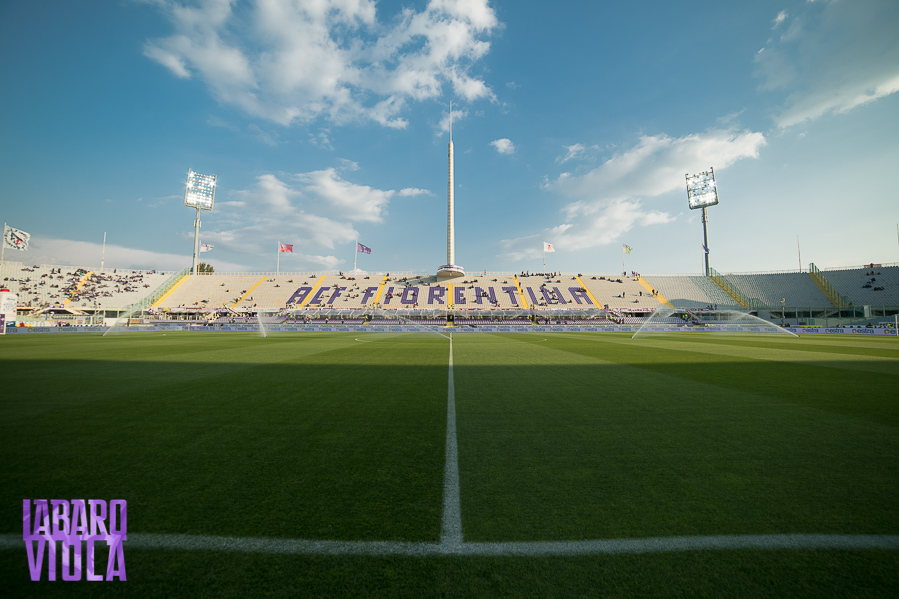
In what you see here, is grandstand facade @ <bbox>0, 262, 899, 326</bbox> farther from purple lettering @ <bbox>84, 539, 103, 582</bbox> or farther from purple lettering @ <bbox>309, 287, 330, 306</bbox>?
purple lettering @ <bbox>84, 539, 103, 582</bbox>

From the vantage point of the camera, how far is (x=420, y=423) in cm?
493

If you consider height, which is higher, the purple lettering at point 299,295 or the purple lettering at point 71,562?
the purple lettering at point 299,295

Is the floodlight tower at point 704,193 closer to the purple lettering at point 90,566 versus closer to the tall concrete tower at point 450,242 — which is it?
the tall concrete tower at point 450,242

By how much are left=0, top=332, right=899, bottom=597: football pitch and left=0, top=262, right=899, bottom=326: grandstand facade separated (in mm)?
48994

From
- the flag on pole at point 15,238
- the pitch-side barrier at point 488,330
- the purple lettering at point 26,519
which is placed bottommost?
the pitch-side barrier at point 488,330

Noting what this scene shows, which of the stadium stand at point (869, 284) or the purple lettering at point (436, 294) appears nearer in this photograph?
the stadium stand at point (869, 284)

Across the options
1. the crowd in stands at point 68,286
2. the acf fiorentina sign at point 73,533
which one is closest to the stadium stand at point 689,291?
the acf fiorentina sign at point 73,533

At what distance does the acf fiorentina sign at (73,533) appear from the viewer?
6.88 ft

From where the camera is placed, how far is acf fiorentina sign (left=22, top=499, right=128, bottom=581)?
210 cm

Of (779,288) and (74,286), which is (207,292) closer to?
(74,286)

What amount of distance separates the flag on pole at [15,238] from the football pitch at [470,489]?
5990 centimetres

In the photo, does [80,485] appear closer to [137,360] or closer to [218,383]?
[218,383]

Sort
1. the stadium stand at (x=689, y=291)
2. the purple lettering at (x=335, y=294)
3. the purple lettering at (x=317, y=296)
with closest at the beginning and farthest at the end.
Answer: the stadium stand at (x=689, y=291) < the purple lettering at (x=317, y=296) < the purple lettering at (x=335, y=294)

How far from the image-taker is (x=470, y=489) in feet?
9.83
